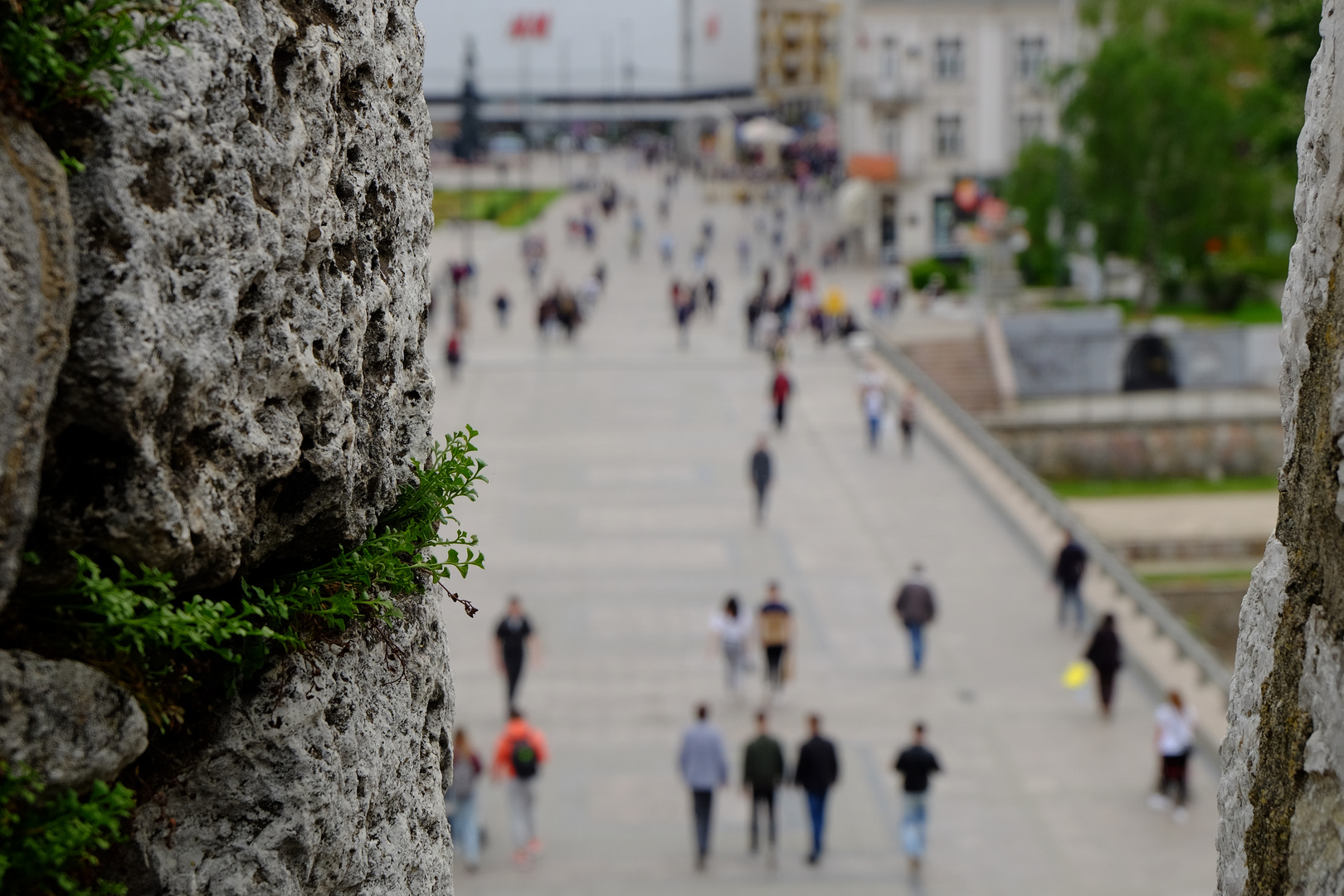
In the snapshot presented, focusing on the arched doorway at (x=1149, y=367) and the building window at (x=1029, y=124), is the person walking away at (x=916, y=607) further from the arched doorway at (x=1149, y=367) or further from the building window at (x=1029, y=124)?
the building window at (x=1029, y=124)

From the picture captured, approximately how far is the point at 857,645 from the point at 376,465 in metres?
15.3

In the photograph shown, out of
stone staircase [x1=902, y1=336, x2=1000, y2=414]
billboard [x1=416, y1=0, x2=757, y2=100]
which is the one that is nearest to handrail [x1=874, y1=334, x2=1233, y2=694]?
stone staircase [x1=902, y1=336, x2=1000, y2=414]

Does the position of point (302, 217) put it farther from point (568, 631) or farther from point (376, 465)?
point (568, 631)

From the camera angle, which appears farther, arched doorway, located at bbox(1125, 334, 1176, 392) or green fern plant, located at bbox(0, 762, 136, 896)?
arched doorway, located at bbox(1125, 334, 1176, 392)

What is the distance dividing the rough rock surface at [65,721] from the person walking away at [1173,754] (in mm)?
12637

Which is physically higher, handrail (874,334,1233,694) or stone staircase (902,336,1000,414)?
stone staircase (902,336,1000,414)

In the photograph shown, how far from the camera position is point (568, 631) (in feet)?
64.7

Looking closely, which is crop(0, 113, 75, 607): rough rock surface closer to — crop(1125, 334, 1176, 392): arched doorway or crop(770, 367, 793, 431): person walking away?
crop(770, 367, 793, 431): person walking away

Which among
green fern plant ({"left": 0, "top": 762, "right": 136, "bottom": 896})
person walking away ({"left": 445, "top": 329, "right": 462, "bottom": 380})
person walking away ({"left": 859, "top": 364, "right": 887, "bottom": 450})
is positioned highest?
green fern plant ({"left": 0, "top": 762, "right": 136, "bottom": 896})

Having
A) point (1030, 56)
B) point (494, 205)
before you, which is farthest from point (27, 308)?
point (494, 205)

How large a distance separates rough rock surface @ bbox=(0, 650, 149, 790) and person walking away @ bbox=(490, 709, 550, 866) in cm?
1012

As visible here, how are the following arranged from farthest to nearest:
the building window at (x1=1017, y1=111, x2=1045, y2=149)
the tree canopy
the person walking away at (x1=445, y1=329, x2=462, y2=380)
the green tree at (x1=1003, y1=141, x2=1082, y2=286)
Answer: the building window at (x1=1017, y1=111, x2=1045, y2=149) < the green tree at (x1=1003, y1=141, x2=1082, y2=286) < the tree canopy < the person walking away at (x1=445, y1=329, x2=462, y2=380)

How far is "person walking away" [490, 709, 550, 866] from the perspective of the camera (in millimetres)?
13516

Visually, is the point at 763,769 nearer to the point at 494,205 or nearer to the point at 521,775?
the point at 521,775
